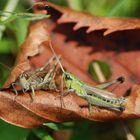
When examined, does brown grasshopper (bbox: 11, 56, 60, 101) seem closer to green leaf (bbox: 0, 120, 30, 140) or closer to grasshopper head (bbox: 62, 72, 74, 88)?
grasshopper head (bbox: 62, 72, 74, 88)

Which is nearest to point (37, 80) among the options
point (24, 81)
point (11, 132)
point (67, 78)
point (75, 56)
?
point (24, 81)

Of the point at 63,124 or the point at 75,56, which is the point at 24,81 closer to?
the point at 63,124

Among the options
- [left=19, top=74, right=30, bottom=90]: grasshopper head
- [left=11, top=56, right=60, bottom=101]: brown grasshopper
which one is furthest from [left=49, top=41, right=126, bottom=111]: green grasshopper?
[left=19, top=74, right=30, bottom=90]: grasshopper head

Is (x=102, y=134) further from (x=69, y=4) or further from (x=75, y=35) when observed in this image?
(x=69, y=4)

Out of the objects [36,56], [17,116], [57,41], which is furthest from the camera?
[57,41]

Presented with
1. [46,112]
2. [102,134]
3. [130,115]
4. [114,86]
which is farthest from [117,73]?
[46,112]
